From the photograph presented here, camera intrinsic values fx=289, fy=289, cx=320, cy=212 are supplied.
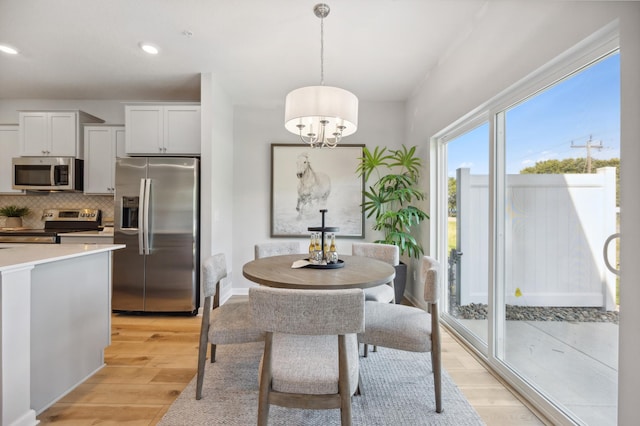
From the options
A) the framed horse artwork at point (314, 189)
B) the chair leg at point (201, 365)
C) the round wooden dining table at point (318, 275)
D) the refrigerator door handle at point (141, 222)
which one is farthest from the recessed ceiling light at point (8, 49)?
the chair leg at point (201, 365)

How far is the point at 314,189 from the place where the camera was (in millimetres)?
4074

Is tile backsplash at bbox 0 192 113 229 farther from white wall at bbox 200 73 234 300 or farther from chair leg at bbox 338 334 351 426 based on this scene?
chair leg at bbox 338 334 351 426

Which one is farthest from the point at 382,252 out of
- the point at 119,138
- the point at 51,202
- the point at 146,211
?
the point at 51,202

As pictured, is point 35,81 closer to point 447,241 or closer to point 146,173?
point 146,173

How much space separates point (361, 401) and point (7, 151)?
5.25m

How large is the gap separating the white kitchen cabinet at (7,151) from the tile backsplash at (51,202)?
248 mm

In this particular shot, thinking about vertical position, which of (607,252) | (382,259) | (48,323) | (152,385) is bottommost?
(152,385)

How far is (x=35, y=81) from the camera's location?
3.47 m

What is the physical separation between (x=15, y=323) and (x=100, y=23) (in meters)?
2.32

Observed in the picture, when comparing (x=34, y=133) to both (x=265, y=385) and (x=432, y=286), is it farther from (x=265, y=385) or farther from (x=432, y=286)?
(x=432, y=286)

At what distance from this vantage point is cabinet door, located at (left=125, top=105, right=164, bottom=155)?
3.44 meters

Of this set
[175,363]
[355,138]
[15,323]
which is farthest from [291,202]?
[15,323]

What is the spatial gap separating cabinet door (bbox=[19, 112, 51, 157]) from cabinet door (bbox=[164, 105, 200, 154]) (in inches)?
67.2

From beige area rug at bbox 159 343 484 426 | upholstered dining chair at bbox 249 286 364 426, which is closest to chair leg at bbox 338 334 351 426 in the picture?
upholstered dining chair at bbox 249 286 364 426
